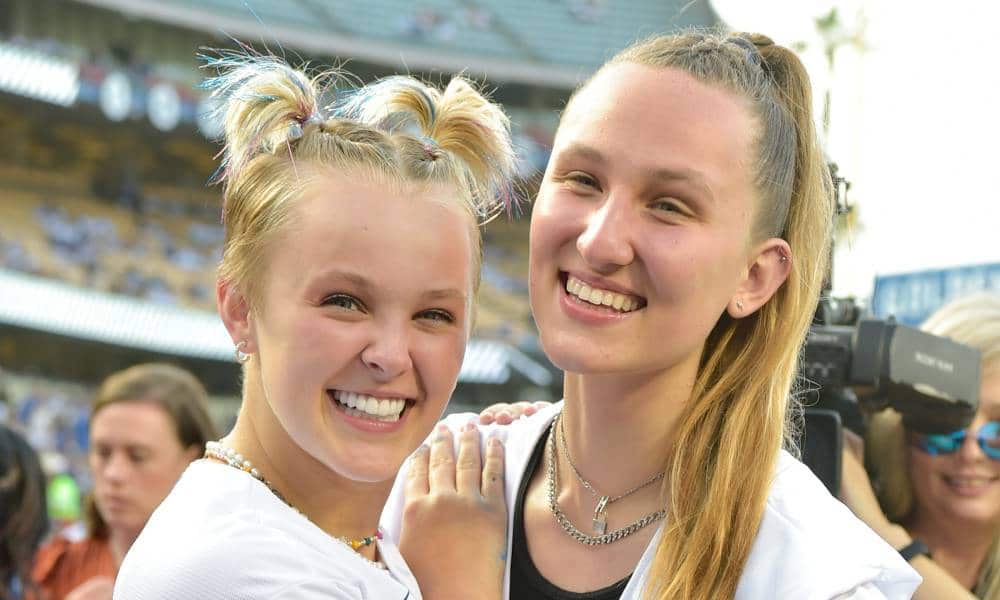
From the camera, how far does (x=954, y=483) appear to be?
→ 2514 millimetres

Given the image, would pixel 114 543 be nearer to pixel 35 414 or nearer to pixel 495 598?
pixel 495 598

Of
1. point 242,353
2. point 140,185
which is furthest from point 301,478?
point 140,185

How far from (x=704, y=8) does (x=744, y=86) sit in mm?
32143

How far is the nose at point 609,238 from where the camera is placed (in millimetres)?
1532

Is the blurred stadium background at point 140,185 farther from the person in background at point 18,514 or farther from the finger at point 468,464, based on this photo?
the finger at point 468,464

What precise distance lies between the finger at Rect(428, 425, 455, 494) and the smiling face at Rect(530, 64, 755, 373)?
331 millimetres

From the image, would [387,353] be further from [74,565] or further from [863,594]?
[74,565]

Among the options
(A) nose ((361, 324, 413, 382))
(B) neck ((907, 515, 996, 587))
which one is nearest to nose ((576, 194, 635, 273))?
(A) nose ((361, 324, 413, 382))

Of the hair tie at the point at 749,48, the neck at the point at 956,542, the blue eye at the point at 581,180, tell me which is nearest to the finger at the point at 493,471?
the blue eye at the point at 581,180

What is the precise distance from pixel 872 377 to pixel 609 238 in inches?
34.7

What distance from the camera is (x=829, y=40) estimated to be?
102 inches

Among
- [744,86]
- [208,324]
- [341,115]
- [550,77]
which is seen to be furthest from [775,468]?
[550,77]

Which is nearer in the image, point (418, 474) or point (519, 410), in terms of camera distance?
point (418, 474)

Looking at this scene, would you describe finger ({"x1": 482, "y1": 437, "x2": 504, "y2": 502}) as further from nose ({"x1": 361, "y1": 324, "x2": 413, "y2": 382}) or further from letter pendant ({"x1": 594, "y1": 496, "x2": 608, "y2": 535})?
nose ({"x1": 361, "y1": 324, "x2": 413, "y2": 382})
